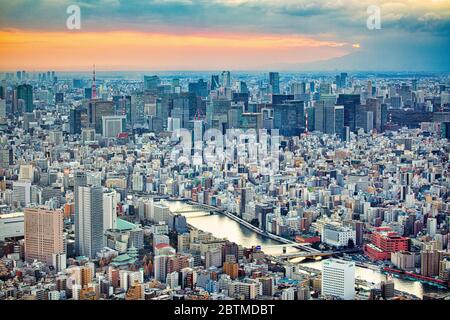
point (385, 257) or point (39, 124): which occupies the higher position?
point (39, 124)

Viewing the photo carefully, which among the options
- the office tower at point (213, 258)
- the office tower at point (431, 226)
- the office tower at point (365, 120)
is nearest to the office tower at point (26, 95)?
the office tower at point (213, 258)

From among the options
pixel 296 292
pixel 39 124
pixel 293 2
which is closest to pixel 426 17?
pixel 293 2

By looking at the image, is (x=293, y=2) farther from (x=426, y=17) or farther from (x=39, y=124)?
(x=39, y=124)

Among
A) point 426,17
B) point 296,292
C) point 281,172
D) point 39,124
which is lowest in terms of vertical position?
point 296,292

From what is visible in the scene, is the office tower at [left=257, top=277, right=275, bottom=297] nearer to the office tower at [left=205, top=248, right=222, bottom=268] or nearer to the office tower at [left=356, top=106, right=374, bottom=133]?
the office tower at [left=205, top=248, right=222, bottom=268]

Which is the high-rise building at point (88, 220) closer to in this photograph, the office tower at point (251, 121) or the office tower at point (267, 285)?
the office tower at point (267, 285)

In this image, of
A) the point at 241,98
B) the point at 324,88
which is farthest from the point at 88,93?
the point at 324,88

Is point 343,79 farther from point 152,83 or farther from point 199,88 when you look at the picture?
point 152,83
